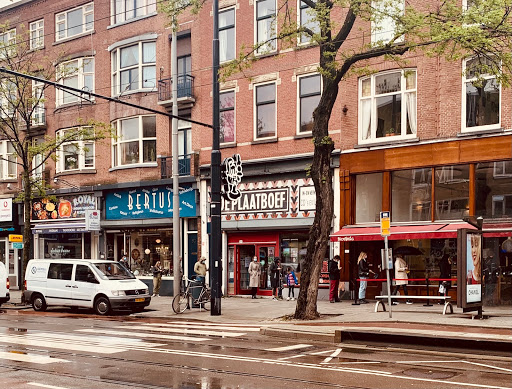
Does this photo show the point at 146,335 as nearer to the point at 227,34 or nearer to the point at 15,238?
the point at 15,238

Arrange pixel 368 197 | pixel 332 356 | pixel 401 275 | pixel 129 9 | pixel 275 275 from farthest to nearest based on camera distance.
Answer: pixel 129 9 < pixel 275 275 < pixel 368 197 < pixel 401 275 < pixel 332 356

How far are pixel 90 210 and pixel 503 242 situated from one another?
18.9m

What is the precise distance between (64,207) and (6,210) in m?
4.69

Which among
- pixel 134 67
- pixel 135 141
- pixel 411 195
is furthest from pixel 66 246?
pixel 411 195

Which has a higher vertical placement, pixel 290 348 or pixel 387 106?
pixel 387 106

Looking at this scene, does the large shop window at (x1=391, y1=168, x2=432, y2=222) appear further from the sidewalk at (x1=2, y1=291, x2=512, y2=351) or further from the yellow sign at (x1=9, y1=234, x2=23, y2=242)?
the yellow sign at (x1=9, y1=234, x2=23, y2=242)

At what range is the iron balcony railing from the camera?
92.9ft

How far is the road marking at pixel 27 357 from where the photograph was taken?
11117 millimetres

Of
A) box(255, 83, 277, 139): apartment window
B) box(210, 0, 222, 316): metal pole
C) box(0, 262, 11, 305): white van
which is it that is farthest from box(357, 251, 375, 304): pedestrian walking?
box(0, 262, 11, 305): white van

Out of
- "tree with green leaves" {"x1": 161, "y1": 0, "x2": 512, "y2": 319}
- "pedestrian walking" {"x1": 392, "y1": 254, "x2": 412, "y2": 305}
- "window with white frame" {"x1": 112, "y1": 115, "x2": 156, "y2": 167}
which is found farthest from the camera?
"window with white frame" {"x1": 112, "y1": 115, "x2": 156, "y2": 167}

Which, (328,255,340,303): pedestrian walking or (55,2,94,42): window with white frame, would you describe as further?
(55,2,94,42): window with white frame

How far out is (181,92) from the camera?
1120 inches

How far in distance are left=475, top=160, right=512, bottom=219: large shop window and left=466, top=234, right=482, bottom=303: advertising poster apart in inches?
184

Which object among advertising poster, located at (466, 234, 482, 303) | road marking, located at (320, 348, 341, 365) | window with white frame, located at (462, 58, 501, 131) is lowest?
road marking, located at (320, 348, 341, 365)
